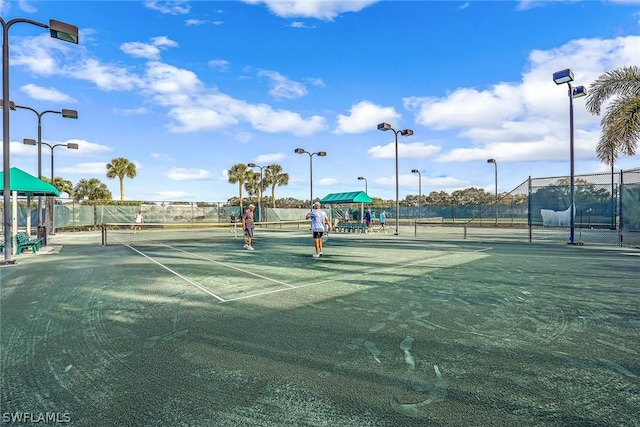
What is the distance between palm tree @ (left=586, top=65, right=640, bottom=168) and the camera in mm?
14672

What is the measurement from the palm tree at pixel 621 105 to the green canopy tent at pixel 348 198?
1537cm

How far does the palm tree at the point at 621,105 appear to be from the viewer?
14672mm

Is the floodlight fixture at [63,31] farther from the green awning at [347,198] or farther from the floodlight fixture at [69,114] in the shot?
the green awning at [347,198]

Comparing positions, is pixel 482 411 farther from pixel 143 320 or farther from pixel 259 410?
pixel 143 320

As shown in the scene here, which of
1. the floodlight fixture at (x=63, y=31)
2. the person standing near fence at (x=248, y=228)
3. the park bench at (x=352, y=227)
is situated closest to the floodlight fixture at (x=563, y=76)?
the person standing near fence at (x=248, y=228)

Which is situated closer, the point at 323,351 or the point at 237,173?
the point at 323,351

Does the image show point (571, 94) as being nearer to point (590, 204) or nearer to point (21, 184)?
point (590, 204)

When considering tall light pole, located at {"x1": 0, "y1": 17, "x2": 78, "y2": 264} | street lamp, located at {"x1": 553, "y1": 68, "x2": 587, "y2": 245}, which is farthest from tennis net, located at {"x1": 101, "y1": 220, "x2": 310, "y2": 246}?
street lamp, located at {"x1": 553, "y1": 68, "x2": 587, "y2": 245}

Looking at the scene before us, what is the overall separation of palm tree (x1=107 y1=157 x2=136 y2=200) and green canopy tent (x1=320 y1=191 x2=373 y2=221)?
3536 centimetres

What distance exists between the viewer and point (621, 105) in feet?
50.4

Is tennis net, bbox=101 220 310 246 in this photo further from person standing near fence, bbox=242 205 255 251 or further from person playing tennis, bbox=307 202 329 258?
person playing tennis, bbox=307 202 329 258

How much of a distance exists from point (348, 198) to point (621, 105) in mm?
17840

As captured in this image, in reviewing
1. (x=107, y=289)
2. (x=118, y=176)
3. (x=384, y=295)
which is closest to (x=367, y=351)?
(x=384, y=295)

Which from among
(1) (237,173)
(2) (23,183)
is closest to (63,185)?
(1) (237,173)
